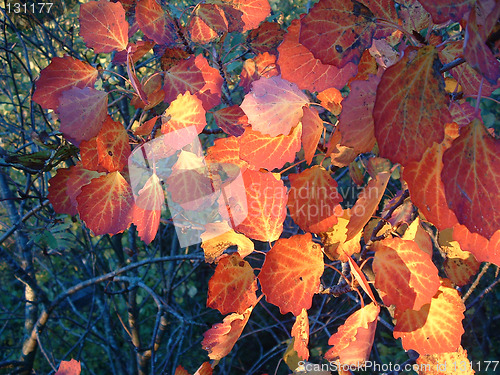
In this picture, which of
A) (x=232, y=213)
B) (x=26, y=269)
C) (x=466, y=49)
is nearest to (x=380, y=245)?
(x=232, y=213)

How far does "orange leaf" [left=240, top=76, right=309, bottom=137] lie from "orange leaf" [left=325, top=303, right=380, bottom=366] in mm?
359

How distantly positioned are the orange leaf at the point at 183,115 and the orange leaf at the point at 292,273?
0.27 metres

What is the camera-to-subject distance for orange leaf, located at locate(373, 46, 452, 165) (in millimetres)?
480

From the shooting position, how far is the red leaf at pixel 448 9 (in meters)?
0.46

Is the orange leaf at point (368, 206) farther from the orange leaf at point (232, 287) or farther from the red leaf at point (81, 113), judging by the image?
the red leaf at point (81, 113)

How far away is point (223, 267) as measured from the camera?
0.76m

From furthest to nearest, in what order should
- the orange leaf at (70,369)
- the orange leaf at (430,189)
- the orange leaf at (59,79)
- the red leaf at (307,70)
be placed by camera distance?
1. the orange leaf at (70,369)
2. the orange leaf at (59,79)
3. the red leaf at (307,70)
4. the orange leaf at (430,189)

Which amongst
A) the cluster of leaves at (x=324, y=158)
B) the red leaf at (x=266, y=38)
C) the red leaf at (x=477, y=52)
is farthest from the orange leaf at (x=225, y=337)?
the red leaf at (x=266, y=38)

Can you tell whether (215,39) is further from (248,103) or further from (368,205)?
(368,205)

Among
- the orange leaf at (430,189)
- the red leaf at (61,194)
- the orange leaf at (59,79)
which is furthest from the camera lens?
the red leaf at (61,194)

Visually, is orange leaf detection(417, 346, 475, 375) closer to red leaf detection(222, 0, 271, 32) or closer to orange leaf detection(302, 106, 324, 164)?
orange leaf detection(302, 106, 324, 164)

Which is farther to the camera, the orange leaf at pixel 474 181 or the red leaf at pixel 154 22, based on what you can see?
the red leaf at pixel 154 22

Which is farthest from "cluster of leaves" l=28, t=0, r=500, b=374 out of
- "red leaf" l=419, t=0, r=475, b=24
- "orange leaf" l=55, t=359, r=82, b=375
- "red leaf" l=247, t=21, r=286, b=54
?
"orange leaf" l=55, t=359, r=82, b=375

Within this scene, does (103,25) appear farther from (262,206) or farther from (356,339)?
(356,339)
